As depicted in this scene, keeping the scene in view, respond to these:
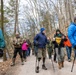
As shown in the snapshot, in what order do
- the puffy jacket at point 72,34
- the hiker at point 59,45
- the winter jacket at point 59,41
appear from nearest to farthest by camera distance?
the puffy jacket at point 72,34 < the hiker at point 59,45 < the winter jacket at point 59,41

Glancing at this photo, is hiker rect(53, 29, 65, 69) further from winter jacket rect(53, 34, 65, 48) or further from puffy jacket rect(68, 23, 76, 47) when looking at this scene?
puffy jacket rect(68, 23, 76, 47)

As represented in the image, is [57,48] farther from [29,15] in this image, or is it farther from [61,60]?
[29,15]

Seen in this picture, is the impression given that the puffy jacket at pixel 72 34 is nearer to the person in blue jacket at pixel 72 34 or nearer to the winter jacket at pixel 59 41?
the person in blue jacket at pixel 72 34

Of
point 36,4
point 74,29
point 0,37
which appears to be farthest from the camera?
point 36,4

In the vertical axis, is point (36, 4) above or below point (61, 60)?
above

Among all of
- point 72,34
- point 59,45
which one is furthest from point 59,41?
point 72,34

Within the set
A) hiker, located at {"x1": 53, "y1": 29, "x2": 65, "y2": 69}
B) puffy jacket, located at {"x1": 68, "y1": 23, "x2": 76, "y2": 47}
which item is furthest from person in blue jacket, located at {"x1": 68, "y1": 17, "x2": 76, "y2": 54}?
hiker, located at {"x1": 53, "y1": 29, "x2": 65, "y2": 69}

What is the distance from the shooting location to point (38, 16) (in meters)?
59.0

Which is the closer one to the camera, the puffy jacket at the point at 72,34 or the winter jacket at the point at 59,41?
the puffy jacket at the point at 72,34

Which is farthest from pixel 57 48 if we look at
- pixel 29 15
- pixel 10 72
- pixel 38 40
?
pixel 29 15

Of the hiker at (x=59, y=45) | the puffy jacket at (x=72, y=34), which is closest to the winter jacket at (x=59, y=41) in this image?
the hiker at (x=59, y=45)

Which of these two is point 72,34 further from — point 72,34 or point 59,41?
point 59,41

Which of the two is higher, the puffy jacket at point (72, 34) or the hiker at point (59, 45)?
the puffy jacket at point (72, 34)

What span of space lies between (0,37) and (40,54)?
4.92m
